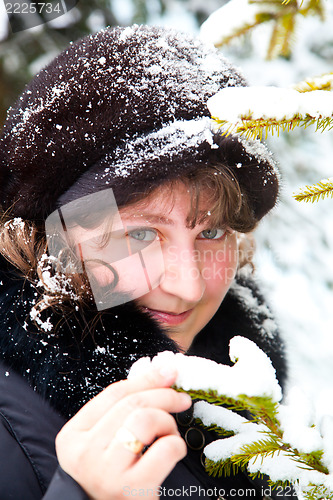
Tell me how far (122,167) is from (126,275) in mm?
373

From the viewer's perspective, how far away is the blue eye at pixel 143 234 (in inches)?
58.4

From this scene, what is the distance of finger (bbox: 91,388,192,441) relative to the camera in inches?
32.9

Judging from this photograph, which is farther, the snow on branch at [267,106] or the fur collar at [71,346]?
the fur collar at [71,346]

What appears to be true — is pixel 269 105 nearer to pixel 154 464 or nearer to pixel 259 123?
pixel 259 123

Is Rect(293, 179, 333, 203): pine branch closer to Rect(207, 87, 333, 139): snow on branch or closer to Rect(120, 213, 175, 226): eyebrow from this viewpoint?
Rect(207, 87, 333, 139): snow on branch

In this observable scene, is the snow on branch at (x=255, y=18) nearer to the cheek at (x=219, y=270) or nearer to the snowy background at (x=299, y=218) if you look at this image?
the cheek at (x=219, y=270)

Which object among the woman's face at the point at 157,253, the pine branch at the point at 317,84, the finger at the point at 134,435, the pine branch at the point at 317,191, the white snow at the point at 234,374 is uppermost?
the pine branch at the point at 317,84

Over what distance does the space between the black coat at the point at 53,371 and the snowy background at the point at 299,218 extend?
1558mm

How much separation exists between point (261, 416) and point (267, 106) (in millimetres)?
637

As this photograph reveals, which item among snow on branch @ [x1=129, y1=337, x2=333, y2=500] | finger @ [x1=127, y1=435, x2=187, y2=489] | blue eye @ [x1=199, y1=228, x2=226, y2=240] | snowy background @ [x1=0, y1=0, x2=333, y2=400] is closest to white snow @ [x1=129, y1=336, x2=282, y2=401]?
snow on branch @ [x1=129, y1=337, x2=333, y2=500]

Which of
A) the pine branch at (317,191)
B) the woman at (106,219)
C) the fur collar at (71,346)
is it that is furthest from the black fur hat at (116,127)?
the pine branch at (317,191)

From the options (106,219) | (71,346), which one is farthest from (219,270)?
(71,346)

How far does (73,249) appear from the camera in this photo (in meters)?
1.49

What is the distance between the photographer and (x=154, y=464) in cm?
81
